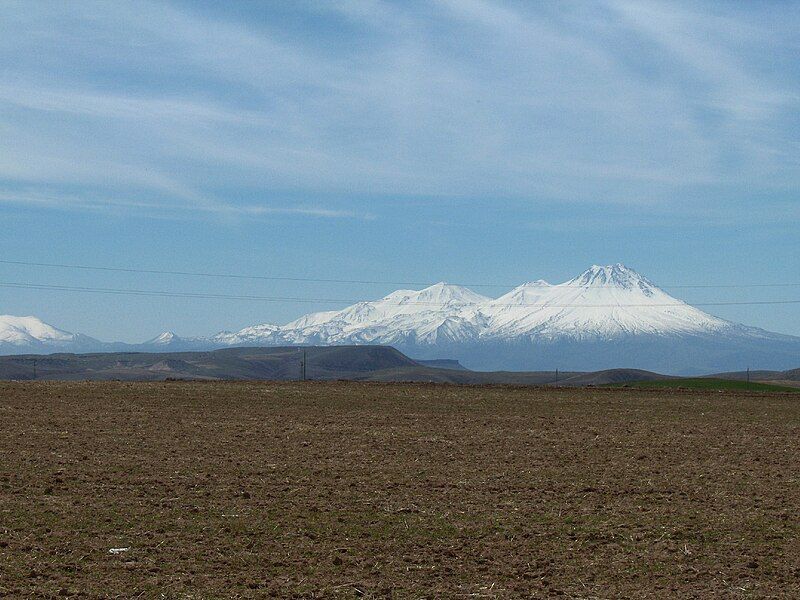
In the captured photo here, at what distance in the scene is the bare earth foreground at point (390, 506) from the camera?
1559 centimetres

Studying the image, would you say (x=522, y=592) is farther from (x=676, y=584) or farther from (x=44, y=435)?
(x=44, y=435)

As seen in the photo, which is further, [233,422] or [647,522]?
[233,422]

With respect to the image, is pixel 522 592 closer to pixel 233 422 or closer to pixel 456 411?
pixel 233 422

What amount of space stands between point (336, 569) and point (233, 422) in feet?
70.0

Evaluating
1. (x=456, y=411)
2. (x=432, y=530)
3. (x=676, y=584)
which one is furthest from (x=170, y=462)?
(x=456, y=411)

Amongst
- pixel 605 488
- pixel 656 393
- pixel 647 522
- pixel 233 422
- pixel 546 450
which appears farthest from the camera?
pixel 656 393

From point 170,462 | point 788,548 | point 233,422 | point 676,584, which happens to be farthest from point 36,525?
point 233,422

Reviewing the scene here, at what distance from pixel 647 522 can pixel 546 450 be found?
421 inches

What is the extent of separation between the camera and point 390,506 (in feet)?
69.0

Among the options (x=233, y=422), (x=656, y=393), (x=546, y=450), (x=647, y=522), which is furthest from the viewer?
(x=656, y=393)

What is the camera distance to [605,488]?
2370 centimetres

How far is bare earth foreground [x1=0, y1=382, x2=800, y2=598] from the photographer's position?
15594mm

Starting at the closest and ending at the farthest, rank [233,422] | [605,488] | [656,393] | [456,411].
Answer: [605,488], [233,422], [456,411], [656,393]

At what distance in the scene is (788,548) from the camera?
702 inches
